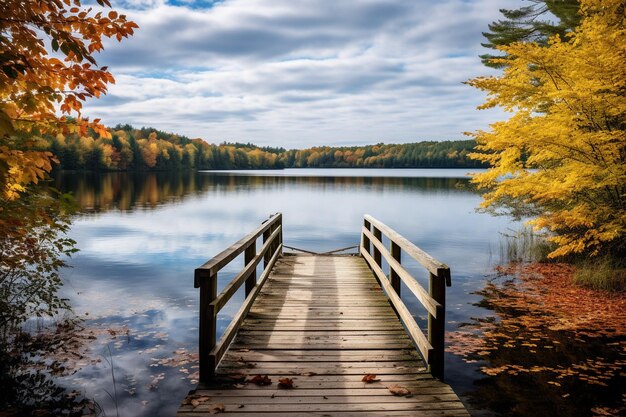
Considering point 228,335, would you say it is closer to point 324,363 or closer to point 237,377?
point 237,377

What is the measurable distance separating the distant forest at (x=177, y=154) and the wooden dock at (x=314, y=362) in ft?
298

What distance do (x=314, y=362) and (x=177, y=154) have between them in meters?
149

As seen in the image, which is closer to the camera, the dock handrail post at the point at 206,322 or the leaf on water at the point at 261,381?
the leaf on water at the point at 261,381

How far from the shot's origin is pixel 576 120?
11.1 metres

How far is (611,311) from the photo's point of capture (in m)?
9.96

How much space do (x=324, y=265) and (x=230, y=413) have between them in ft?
26.4

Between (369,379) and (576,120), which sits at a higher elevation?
(576,120)

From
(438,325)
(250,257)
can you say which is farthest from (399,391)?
(250,257)

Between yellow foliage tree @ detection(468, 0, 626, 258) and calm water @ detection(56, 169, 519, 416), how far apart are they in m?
3.45

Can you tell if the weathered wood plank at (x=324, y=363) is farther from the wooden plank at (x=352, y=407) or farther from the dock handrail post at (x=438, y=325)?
the dock handrail post at (x=438, y=325)

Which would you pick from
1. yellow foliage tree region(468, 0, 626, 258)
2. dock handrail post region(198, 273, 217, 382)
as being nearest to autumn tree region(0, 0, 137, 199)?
dock handrail post region(198, 273, 217, 382)

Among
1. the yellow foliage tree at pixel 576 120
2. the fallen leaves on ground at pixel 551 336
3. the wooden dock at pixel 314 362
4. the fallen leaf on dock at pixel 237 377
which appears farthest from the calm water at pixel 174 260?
the yellow foliage tree at pixel 576 120

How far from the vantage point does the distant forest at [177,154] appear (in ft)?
333

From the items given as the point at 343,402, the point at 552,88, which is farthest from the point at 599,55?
the point at 343,402
